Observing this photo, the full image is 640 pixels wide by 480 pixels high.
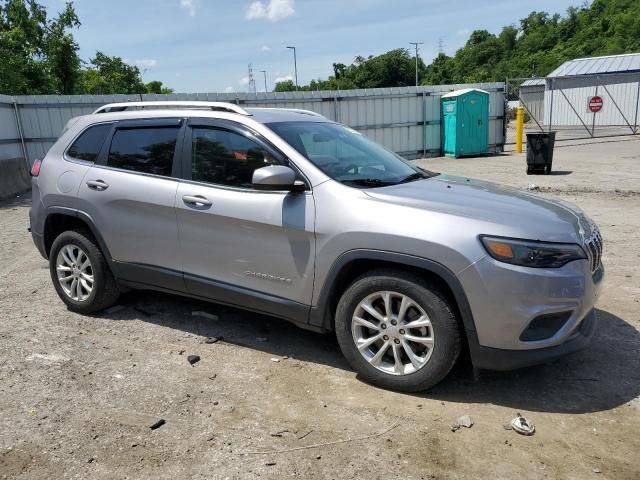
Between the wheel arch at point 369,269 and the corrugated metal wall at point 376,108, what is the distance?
40.4ft

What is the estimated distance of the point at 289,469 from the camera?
271cm

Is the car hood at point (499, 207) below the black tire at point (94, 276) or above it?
above

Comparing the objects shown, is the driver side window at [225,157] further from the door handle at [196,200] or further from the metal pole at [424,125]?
the metal pole at [424,125]

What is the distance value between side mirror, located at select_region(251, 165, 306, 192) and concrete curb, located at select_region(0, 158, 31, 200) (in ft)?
35.9

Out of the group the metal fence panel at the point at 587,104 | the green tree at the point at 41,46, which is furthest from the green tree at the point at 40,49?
the metal fence panel at the point at 587,104

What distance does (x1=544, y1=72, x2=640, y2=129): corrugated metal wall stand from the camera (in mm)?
31906

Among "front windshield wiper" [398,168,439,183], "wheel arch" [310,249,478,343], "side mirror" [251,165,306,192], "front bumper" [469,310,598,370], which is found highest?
"side mirror" [251,165,306,192]

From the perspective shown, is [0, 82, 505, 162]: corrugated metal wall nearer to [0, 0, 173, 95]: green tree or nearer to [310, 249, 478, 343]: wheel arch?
[0, 0, 173, 95]: green tree

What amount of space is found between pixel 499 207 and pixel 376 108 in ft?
50.0

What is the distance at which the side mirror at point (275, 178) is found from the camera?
347cm

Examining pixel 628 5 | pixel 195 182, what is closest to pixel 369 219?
pixel 195 182

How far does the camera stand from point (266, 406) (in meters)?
3.33

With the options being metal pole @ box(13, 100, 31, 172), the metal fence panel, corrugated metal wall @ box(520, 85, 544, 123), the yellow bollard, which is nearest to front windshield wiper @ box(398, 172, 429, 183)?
metal pole @ box(13, 100, 31, 172)

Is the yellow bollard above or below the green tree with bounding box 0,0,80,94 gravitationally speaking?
below
